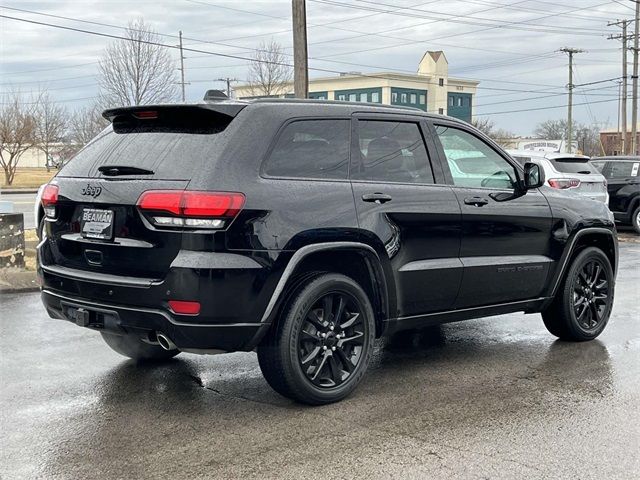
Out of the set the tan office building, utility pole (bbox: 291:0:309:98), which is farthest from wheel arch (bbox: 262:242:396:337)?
the tan office building

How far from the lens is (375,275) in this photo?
484cm

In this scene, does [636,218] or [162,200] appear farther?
[636,218]

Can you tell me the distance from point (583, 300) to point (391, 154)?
2518mm

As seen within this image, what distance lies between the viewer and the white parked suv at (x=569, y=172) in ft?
45.9

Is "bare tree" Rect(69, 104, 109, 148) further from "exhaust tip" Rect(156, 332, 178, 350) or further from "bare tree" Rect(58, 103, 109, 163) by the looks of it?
"exhaust tip" Rect(156, 332, 178, 350)

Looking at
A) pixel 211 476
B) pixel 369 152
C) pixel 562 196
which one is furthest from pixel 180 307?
pixel 562 196

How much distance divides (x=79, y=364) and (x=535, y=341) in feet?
12.7

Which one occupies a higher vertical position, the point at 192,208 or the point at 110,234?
the point at 192,208

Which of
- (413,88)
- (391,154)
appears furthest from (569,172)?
(413,88)

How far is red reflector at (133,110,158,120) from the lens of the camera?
181 inches

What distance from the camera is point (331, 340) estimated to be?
183 inches

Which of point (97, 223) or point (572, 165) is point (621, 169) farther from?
point (97, 223)

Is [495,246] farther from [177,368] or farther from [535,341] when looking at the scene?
Answer: [177,368]

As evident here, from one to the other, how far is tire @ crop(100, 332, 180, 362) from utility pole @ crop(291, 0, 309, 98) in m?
Answer: 9.89
